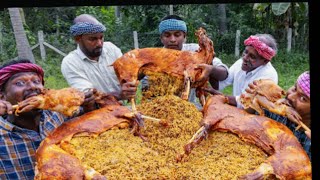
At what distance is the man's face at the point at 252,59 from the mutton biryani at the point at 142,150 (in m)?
0.86

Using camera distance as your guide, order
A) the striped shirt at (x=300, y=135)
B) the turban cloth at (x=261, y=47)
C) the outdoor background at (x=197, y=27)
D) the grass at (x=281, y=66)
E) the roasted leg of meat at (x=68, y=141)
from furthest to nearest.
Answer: the outdoor background at (x=197, y=27)
the grass at (x=281, y=66)
the turban cloth at (x=261, y=47)
the striped shirt at (x=300, y=135)
the roasted leg of meat at (x=68, y=141)

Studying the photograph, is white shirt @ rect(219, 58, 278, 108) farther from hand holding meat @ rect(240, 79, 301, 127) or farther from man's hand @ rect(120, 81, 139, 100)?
man's hand @ rect(120, 81, 139, 100)

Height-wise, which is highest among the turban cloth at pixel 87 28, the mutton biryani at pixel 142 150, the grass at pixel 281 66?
the turban cloth at pixel 87 28

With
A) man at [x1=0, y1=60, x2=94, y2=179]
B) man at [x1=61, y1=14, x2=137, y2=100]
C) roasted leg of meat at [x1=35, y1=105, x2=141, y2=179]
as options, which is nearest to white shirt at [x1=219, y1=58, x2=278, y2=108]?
man at [x1=61, y1=14, x2=137, y2=100]

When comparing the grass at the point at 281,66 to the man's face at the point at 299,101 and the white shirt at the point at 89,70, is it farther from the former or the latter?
the man's face at the point at 299,101

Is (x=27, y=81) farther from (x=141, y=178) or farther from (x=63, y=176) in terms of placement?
(x=141, y=178)

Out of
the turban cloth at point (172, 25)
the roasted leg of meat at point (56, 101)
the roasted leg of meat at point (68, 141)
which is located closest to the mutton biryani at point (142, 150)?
the roasted leg of meat at point (68, 141)

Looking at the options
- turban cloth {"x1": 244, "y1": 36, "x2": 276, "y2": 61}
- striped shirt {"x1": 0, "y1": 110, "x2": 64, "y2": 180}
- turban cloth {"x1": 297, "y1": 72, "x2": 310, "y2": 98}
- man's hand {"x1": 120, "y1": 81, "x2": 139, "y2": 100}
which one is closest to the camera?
turban cloth {"x1": 297, "y1": 72, "x2": 310, "y2": 98}

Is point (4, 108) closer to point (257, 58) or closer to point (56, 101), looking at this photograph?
point (56, 101)

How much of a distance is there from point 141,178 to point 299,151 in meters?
0.79

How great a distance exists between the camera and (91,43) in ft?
10.1

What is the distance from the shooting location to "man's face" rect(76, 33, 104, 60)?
305 cm

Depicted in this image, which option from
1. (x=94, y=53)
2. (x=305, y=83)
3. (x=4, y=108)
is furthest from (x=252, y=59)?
(x=4, y=108)

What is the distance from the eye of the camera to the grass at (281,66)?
7.95 m
